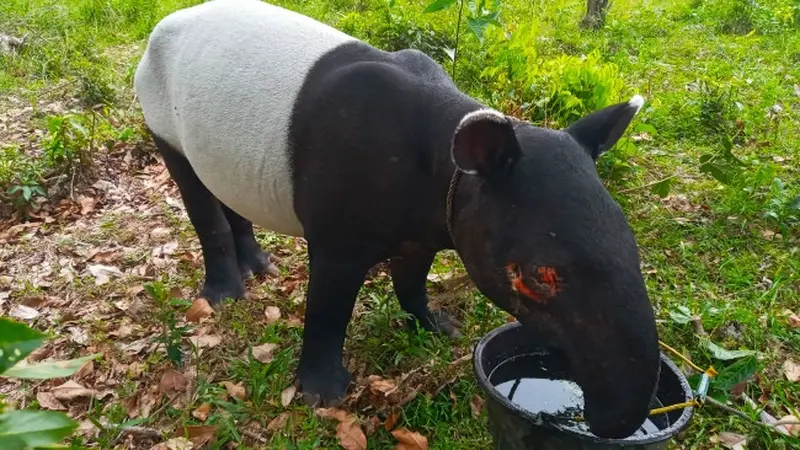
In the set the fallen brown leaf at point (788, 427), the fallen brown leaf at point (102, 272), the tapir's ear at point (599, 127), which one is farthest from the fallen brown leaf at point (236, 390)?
the fallen brown leaf at point (788, 427)

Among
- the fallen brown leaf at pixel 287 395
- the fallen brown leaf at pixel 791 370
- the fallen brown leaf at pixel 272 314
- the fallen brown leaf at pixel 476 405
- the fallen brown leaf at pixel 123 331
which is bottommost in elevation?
the fallen brown leaf at pixel 123 331

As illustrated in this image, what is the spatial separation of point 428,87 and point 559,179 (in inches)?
32.0

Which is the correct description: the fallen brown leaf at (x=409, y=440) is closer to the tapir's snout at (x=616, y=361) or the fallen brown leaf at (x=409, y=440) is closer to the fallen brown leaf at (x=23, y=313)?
the tapir's snout at (x=616, y=361)

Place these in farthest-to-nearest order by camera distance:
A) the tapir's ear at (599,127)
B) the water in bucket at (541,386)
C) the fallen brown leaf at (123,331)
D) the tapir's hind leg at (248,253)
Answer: the tapir's hind leg at (248,253) < the fallen brown leaf at (123,331) < the water in bucket at (541,386) < the tapir's ear at (599,127)

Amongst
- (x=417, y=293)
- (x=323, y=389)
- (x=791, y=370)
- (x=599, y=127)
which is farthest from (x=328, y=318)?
(x=791, y=370)

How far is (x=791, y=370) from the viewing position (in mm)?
3365

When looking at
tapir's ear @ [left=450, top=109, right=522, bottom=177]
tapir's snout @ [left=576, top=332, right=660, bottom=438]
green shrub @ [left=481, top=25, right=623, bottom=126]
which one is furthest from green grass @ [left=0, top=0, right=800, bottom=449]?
tapir's ear @ [left=450, top=109, right=522, bottom=177]

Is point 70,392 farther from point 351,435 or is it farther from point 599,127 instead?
point 599,127

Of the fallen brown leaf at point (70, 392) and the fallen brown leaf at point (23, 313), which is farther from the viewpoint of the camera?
the fallen brown leaf at point (23, 313)

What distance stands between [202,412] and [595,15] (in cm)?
700

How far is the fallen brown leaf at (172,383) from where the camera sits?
11.0 feet

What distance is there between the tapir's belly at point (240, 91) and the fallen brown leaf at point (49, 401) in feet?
4.14

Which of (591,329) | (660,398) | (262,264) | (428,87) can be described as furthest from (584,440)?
(262,264)

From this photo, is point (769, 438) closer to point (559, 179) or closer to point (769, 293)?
point (769, 293)
